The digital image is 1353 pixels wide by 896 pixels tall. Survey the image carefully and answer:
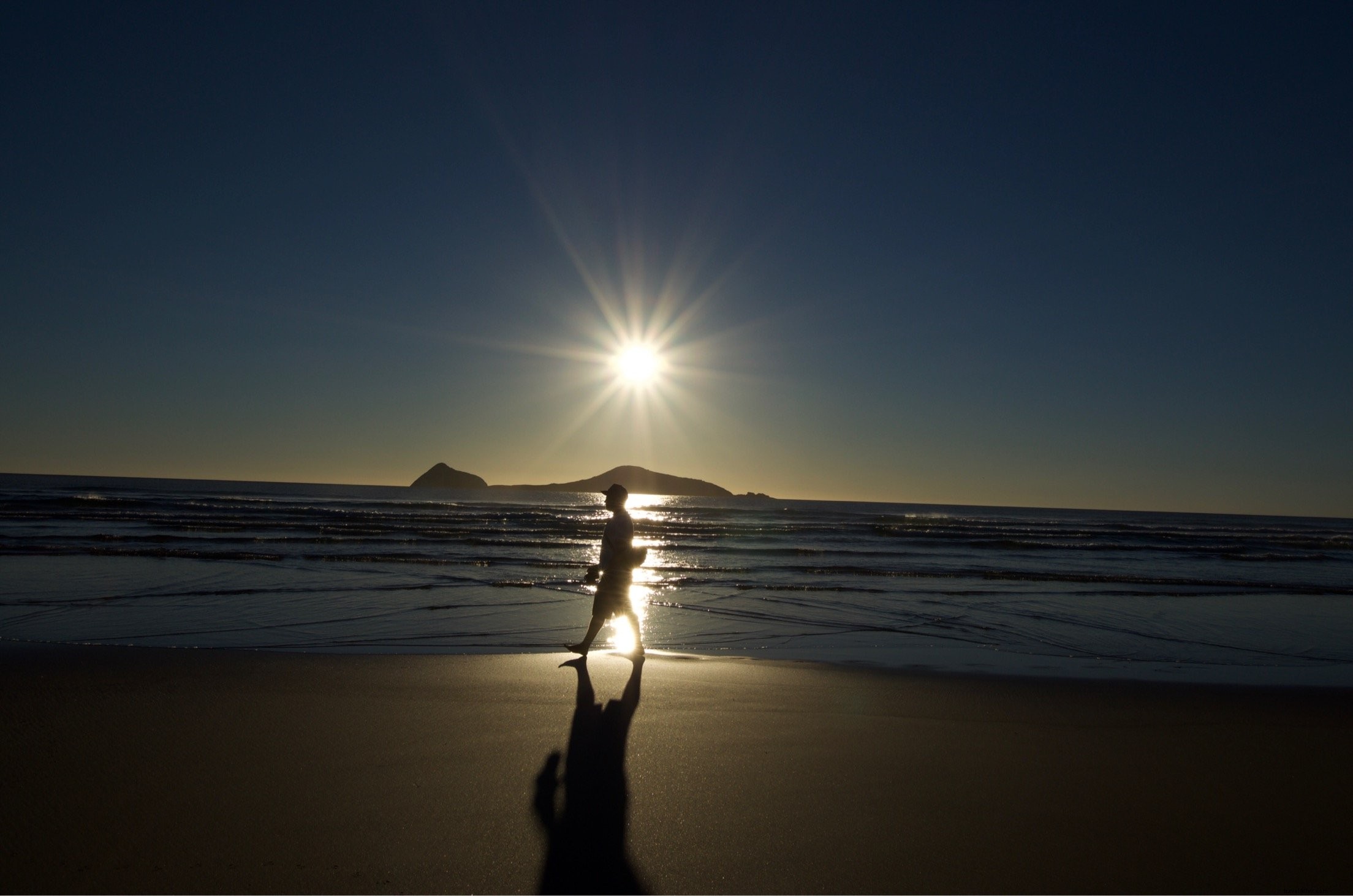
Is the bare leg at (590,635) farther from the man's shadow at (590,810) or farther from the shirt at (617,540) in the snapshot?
the man's shadow at (590,810)

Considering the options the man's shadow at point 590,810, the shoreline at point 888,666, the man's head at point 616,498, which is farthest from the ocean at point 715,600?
the man's shadow at point 590,810

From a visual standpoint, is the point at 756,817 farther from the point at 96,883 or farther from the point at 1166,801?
the point at 96,883

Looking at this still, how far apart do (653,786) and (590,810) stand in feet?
1.56

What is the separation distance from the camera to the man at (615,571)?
26.4 ft

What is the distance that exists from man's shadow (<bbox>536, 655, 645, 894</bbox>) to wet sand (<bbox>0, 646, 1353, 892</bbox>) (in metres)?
0.02

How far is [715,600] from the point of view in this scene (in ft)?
45.0

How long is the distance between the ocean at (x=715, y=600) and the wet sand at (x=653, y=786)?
213 centimetres

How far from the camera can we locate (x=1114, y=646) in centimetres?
1017

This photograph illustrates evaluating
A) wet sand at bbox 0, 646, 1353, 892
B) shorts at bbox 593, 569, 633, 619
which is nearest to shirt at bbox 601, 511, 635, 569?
shorts at bbox 593, 569, 633, 619

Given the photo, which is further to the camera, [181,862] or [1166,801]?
[1166,801]

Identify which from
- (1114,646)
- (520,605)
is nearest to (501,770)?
(520,605)

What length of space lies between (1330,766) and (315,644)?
9272 millimetres

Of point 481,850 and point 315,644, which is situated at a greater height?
point 315,644

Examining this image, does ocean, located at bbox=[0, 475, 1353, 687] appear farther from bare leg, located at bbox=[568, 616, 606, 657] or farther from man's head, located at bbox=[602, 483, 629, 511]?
man's head, located at bbox=[602, 483, 629, 511]
